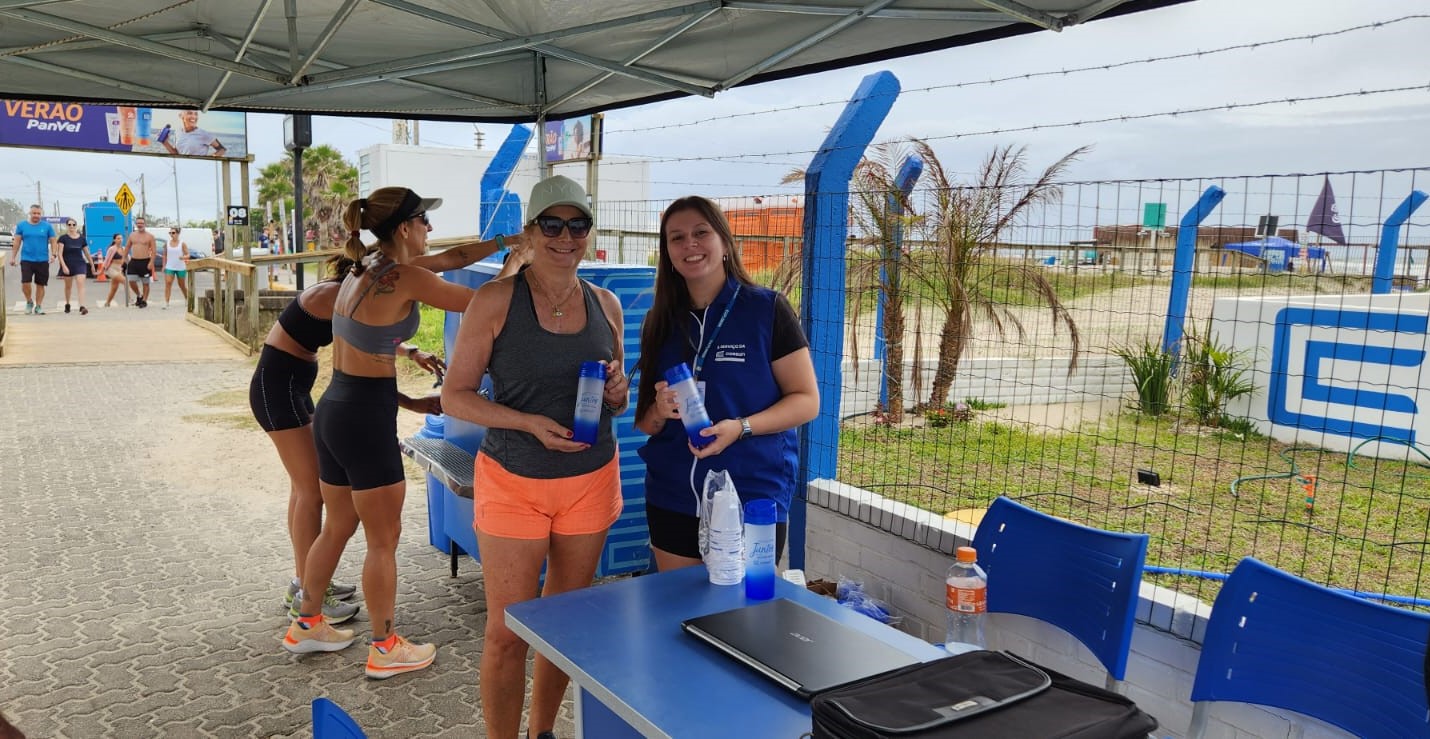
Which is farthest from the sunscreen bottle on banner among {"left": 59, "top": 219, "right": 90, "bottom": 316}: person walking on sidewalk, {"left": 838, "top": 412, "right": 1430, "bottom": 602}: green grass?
{"left": 838, "top": 412, "right": 1430, "bottom": 602}: green grass

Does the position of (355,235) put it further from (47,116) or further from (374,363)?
(47,116)

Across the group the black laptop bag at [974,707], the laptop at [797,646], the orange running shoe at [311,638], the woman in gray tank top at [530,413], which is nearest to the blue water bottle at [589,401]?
the woman in gray tank top at [530,413]

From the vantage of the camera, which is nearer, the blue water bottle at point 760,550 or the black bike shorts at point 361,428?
the blue water bottle at point 760,550

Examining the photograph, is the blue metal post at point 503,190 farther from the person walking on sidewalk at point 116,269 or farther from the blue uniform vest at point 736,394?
the person walking on sidewalk at point 116,269

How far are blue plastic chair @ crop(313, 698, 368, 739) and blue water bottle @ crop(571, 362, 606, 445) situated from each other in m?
1.19

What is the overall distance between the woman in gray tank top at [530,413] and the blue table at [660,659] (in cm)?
44

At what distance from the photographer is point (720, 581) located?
224cm

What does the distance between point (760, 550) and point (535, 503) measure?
724 mm

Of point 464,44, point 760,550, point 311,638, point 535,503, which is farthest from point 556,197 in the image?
point 311,638

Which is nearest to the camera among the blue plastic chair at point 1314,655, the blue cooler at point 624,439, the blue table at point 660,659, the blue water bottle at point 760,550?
the blue table at point 660,659

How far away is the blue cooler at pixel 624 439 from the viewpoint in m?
3.96

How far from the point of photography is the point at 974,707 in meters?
1.39

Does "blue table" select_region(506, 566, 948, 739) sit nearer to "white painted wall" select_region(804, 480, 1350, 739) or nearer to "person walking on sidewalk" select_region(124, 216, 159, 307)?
"white painted wall" select_region(804, 480, 1350, 739)

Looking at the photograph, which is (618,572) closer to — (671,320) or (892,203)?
(671,320)
